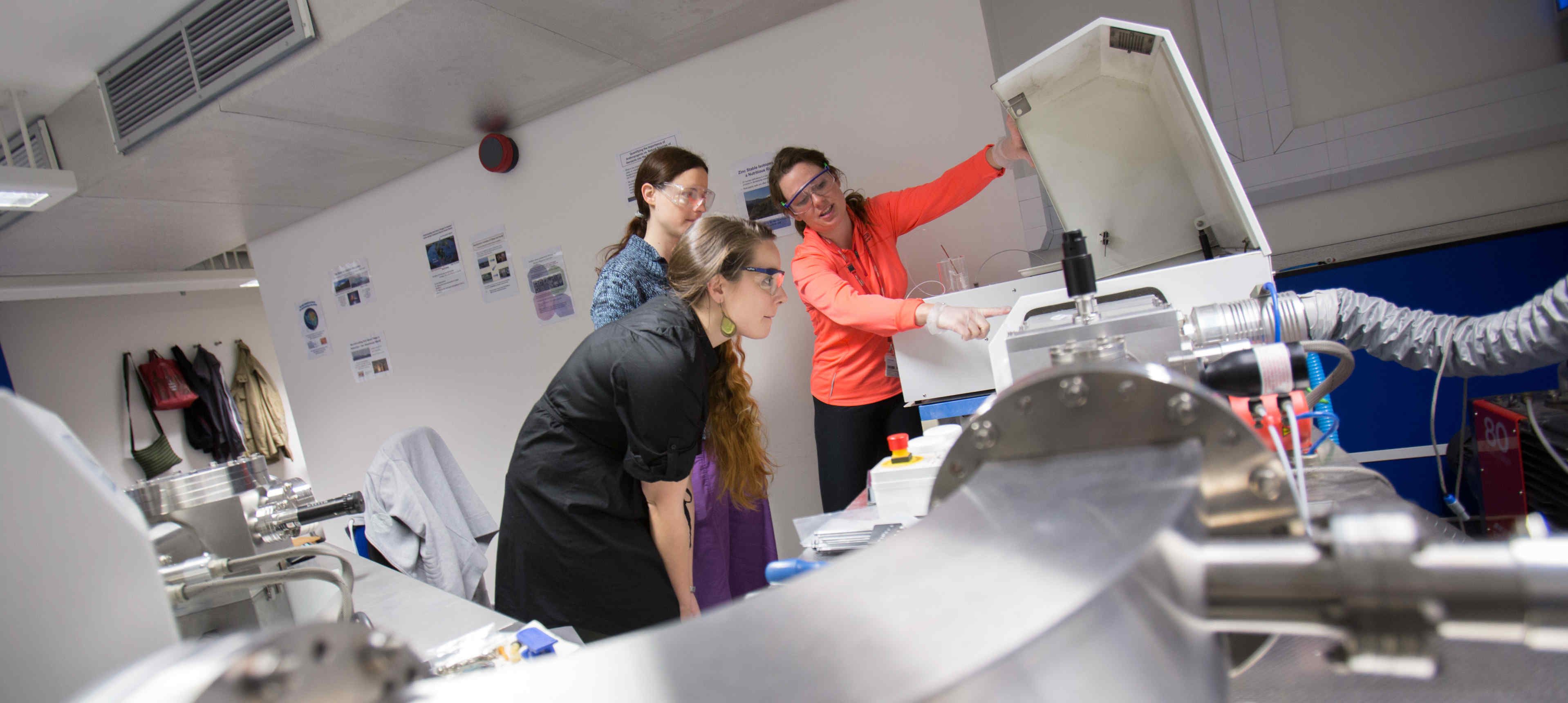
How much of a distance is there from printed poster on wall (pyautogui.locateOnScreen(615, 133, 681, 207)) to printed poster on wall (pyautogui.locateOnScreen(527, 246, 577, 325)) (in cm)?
46

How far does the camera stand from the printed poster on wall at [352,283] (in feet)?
12.2

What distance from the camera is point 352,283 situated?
12.4ft

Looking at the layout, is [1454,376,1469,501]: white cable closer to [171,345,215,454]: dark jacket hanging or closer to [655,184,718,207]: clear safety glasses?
[655,184,718,207]: clear safety glasses

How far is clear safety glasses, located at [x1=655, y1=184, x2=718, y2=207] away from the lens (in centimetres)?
213

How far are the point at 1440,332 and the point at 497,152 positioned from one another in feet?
10.3

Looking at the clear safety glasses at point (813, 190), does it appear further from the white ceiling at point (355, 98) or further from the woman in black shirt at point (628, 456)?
the white ceiling at point (355, 98)

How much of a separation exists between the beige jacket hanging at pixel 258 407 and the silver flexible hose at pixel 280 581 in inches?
256

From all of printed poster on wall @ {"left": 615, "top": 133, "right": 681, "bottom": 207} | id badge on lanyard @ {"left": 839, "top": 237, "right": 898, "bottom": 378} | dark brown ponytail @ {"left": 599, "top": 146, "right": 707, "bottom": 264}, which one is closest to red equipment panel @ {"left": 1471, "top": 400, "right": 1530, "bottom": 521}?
id badge on lanyard @ {"left": 839, "top": 237, "right": 898, "bottom": 378}

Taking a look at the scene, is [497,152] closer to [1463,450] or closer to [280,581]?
[280,581]

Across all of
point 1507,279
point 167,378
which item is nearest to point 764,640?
point 1507,279

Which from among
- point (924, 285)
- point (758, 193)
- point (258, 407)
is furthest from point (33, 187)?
point (258, 407)

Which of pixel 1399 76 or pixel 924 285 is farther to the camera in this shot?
pixel 1399 76

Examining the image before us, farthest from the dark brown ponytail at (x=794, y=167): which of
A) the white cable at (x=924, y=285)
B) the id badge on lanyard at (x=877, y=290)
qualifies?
the white cable at (x=924, y=285)

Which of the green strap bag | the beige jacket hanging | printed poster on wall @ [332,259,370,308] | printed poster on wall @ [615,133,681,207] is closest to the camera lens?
printed poster on wall @ [615,133,681,207]
